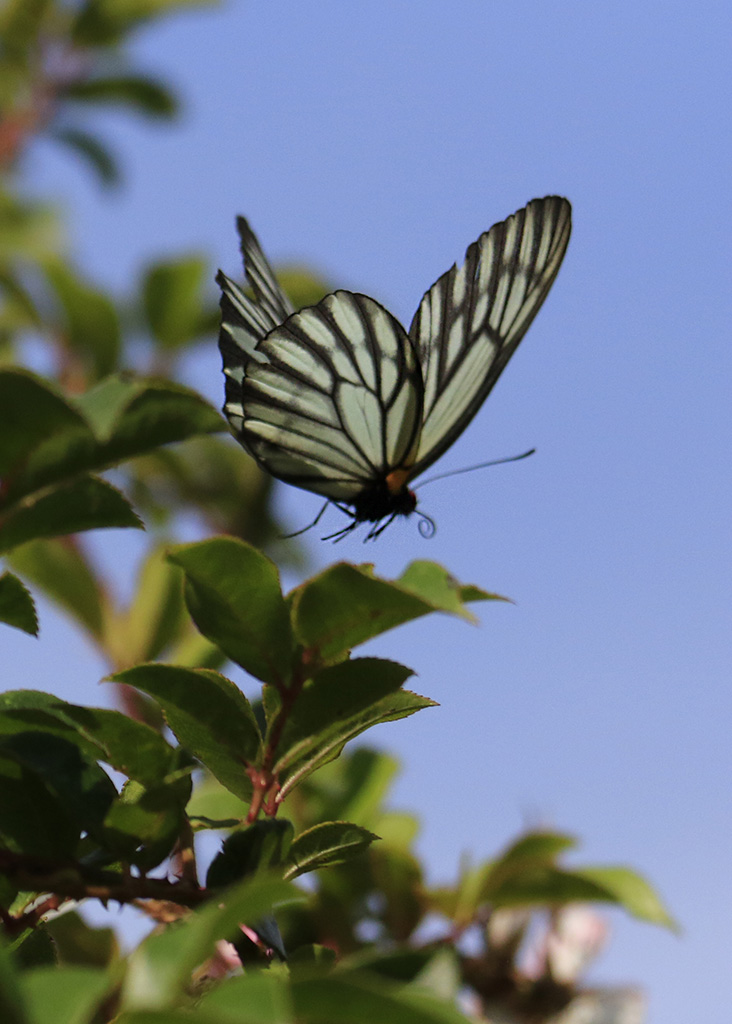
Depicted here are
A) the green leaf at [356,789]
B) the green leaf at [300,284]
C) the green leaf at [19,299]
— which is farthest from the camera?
the green leaf at [300,284]

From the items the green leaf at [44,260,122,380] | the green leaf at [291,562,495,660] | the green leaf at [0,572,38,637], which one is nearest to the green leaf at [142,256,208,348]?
the green leaf at [44,260,122,380]

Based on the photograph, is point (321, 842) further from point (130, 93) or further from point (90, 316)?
point (130, 93)

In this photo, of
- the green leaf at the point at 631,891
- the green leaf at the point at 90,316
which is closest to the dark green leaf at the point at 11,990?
the green leaf at the point at 631,891

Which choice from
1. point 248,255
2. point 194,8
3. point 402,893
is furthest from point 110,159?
point 402,893

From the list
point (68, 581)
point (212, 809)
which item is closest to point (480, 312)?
point (212, 809)

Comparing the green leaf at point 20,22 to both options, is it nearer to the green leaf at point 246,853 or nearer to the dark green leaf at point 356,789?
the dark green leaf at point 356,789
